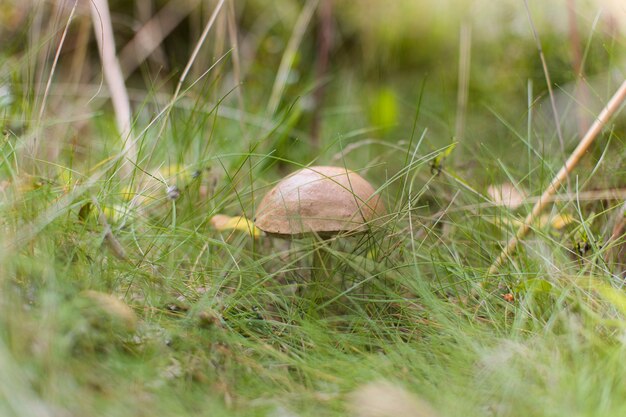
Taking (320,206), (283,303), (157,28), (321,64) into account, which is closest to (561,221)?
(320,206)

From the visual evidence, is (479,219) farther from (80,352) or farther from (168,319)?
(80,352)

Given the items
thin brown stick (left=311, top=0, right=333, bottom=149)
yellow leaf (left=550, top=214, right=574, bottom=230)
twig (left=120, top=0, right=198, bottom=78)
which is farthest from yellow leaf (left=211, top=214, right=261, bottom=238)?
twig (left=120, top=0, right=198, bottom=78)

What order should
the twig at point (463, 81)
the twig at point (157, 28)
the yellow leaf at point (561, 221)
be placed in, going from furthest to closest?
the twig at point (157, 28)
the twig at point (463, 81)
the yellow leaf at point (561, 221)

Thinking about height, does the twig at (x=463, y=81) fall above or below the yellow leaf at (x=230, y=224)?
above

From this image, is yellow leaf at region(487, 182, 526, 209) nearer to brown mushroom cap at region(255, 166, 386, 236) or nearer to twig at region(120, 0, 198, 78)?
brown mushroom cap at region(255, 166, 386, 236)

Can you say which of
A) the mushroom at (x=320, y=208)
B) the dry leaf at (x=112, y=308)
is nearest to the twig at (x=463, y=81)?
the mushroom at (x=320, y=208)

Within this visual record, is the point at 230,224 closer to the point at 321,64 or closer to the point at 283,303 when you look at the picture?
the point at 283,303

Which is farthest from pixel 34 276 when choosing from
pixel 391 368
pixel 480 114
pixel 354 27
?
pixel 354 27

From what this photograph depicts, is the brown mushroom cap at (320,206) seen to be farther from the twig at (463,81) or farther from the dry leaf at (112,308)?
the twig at (463,81)
